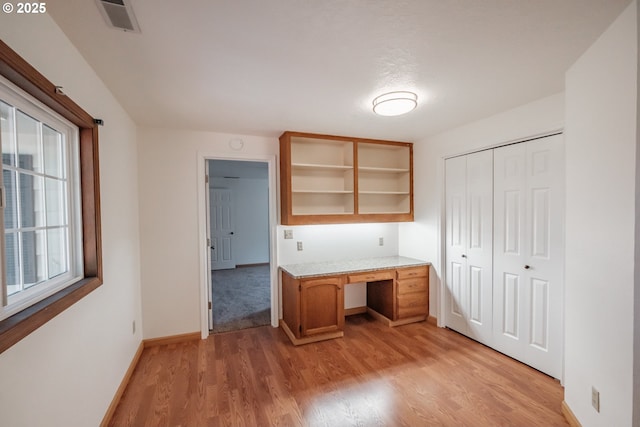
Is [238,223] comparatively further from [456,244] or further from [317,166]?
[456,244]

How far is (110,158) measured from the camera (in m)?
2.12

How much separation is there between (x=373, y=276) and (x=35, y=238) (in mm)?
2899

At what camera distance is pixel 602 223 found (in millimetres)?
1526

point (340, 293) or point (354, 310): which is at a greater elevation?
point (340, 293)

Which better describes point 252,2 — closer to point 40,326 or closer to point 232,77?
point 232,77

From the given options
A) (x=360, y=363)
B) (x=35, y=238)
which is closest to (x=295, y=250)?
(x=360, y=363)

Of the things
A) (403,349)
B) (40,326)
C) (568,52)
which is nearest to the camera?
(40,326)

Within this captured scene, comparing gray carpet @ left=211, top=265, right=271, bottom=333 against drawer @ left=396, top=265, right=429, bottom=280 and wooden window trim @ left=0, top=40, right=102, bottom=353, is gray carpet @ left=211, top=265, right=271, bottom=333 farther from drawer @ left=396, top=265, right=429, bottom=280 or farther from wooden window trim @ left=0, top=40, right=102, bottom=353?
wooden window trim @ left=0, top=40, right=102, bottom=353

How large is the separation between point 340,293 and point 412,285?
0.99m

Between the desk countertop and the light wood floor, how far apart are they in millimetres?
776

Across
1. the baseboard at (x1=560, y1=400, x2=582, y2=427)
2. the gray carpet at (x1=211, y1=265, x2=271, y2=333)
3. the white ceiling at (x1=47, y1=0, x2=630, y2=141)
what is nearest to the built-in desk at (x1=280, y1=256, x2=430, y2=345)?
the gray carpet at (x1=211, y1=265, x2=271, y2=333)

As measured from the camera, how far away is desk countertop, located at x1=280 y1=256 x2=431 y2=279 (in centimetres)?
311

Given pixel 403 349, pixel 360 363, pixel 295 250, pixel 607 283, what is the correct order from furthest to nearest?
1. pixel 295 250
2. pixel 403 349
3. pixel 360 363
4. pixel 607 283

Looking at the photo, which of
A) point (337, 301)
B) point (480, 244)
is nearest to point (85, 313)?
point (337, 301)
